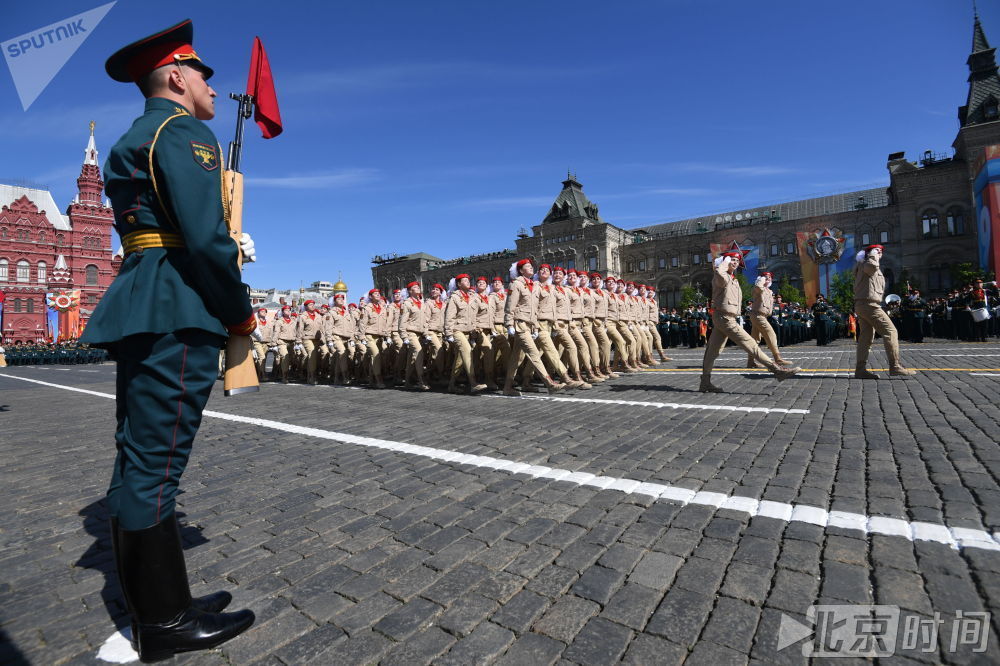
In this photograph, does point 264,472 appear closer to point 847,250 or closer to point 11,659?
point 11,659

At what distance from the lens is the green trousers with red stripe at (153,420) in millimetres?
1694

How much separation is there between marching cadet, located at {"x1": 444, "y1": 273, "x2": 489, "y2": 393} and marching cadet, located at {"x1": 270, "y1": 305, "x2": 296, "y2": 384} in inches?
260

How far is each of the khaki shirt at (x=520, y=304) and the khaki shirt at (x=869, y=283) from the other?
514 centimetres

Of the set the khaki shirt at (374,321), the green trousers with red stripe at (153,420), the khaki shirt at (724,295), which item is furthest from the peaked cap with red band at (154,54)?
the khaki shirt at (374,321)

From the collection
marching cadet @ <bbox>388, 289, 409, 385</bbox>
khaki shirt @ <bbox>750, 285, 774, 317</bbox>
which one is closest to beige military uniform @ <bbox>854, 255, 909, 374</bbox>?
khaki shirt @ <bbox>750, 285, 774, 317</bbox>

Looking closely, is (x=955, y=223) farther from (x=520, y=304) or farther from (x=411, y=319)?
(x=411, y=319)

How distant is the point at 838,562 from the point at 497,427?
3494 mm

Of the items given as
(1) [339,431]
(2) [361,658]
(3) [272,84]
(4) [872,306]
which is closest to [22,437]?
(1) [339,431]

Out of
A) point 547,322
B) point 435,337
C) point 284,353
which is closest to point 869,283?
point 547,322

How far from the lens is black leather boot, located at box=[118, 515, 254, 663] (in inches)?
65.9

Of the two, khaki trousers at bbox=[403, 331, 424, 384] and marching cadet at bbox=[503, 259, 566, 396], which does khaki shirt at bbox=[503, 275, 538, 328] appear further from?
khaki trousers at bbox=[403, 331, 424, 384]

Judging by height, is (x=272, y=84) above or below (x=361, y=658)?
above

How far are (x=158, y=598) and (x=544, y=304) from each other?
737 centimetres

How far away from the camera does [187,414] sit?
71.5 inches
